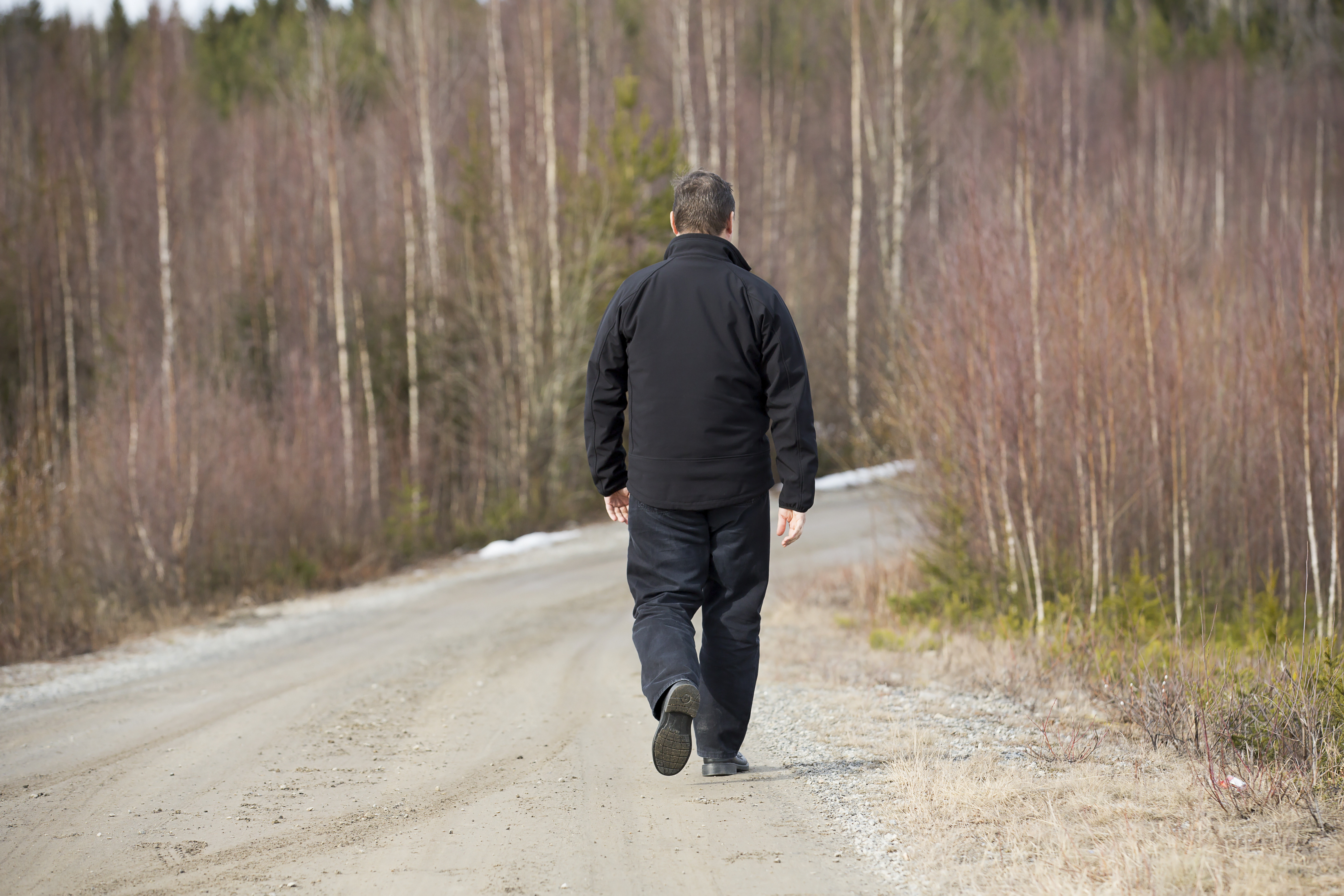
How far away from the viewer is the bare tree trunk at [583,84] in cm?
1967

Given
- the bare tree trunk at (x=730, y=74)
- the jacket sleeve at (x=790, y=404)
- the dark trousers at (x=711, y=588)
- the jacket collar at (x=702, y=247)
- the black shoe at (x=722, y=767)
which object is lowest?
the black shoe at (x=722, y=767)

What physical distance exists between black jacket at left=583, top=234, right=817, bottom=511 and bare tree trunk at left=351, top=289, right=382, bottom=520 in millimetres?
11155

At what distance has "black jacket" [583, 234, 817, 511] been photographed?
3979 millimetres

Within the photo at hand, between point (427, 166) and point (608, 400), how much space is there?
1672 centimetres

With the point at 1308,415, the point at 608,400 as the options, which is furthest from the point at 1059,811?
the point at 1308,415

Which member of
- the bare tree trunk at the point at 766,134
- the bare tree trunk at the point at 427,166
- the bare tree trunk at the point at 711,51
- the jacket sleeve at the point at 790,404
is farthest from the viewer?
the bare tree trunk at the point at 766,134

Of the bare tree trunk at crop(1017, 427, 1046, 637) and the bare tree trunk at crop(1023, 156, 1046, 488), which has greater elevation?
the bare tree trunk at crop(1023, 156, 1046, 488)

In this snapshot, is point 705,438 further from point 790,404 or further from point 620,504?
point 620,504

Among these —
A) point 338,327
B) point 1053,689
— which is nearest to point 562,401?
point 338,327

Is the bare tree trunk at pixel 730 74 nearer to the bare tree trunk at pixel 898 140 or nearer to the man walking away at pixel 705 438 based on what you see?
the bare tree trunk at pixel 898 140

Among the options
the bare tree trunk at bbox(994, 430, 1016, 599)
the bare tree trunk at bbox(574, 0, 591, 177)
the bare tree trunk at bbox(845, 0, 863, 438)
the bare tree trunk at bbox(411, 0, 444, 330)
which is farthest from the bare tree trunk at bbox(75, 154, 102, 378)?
the bare tree trunk at bbox(994, 430, 1016, 599)

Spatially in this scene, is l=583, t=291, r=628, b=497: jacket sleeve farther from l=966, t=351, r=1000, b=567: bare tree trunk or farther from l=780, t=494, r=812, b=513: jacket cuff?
l=966, t=351, r=1000, b=567: bare tree trunk

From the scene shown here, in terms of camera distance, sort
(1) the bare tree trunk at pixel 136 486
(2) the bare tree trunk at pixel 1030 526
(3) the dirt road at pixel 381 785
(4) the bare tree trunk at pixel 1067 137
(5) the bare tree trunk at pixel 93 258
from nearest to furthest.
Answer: (3) the dirt road at pixel 381 785 → (2) the bare tree trunk at pixel 1030 526 → (4) the bare tree trunk at pixel 1067 137 → (1) the bare tree trunk at pixel 136 486 → (5) the bare tree trunk at pixel 93 258

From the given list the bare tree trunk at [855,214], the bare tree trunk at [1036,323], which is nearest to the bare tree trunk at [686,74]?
the bare tree trunk at [855,214]
